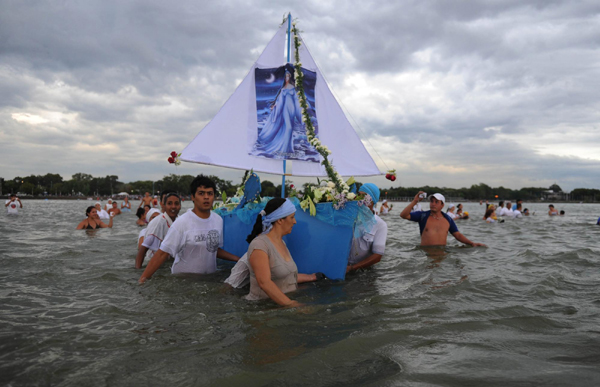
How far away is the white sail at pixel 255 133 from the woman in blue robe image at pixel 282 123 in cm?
21

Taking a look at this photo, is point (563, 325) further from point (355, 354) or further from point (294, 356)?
point (294, 356)

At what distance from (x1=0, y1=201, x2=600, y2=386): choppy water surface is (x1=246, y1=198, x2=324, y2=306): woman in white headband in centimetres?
22

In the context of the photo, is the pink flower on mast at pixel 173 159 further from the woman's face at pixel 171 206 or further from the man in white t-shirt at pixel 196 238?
the man in white t-shirt at pixel 196 238

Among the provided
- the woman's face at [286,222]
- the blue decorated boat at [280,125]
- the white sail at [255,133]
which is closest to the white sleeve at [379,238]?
the blue decorated boat at [280,125]

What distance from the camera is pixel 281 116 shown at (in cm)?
805

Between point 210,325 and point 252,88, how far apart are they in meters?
5.60

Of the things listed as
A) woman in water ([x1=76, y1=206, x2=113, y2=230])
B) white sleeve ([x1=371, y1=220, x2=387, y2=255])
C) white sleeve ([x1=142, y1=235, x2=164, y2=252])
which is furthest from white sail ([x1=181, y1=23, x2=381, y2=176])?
woman in water ([x1=76, y1=206, x2=113, y2=230])

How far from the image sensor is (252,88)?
317 inches

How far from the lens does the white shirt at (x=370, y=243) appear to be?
599cm

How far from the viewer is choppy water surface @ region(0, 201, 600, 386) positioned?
2.69m

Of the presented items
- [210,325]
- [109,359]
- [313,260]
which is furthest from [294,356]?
[313,260]

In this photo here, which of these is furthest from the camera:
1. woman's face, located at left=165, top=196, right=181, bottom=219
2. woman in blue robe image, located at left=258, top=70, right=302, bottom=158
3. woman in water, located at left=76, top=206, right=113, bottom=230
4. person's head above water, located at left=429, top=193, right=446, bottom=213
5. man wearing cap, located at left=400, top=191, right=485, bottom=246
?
woman in water, located at left=76, top=206, right=113, bottom=230

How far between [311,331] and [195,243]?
2.35 m

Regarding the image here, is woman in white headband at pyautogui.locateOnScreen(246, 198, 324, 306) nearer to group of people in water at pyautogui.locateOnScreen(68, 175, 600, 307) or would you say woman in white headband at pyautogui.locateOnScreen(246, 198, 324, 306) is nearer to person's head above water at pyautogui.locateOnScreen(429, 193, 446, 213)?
group of people in water at pyautogui.locateOnScreen(68, 175, 600, 307)
